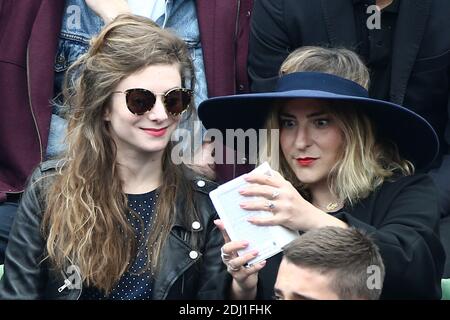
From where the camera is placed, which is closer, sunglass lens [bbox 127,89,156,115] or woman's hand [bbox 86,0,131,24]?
sunglass lens [bbox 127,89,156,115]

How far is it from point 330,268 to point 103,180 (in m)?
1.21

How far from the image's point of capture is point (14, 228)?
407 centimetres

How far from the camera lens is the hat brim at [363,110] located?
12.7 ft

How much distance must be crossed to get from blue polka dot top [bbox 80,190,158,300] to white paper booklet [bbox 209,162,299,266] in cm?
53

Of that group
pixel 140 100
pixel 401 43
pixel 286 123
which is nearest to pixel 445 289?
pixel 286 123

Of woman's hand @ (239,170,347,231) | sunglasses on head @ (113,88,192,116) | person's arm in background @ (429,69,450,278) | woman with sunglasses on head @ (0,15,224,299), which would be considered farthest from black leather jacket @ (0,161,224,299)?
person's arm in background @ (429,69,450,278)

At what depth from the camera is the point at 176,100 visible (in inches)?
156

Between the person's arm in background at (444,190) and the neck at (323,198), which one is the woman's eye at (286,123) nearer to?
the neck at (323,198)

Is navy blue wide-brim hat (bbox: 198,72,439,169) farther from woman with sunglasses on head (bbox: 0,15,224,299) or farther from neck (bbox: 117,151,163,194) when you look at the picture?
neck (bbox: 117,151,163,194)

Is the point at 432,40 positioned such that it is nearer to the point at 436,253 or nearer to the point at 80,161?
the point at 436,253

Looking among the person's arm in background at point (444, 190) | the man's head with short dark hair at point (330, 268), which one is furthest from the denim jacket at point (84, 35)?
the man's head with short dark hair at point (330, 268)

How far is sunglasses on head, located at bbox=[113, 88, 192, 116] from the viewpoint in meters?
3.94

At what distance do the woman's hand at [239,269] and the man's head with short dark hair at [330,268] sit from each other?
0.21m

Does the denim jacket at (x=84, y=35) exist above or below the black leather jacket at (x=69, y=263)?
above
